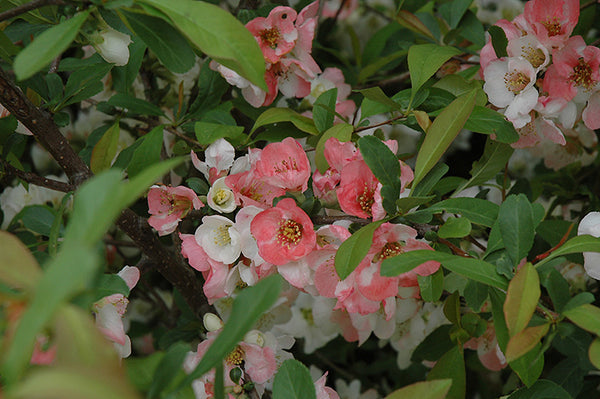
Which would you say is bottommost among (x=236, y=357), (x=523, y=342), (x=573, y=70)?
(x=236, y=357)

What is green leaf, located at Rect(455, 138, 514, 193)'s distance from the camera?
77 centimetres

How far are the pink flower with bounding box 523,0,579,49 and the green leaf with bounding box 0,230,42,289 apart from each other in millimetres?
611

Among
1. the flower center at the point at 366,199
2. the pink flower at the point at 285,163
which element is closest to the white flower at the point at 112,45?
the pink flower at the point at 285,163

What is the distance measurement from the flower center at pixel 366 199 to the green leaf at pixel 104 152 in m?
0.30

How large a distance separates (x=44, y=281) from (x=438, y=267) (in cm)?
41

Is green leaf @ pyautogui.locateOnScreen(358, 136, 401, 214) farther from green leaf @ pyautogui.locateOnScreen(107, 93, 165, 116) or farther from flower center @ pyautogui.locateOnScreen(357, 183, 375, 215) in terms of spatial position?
green leaf @ pyautogui.locateOnScreen(107, 93, 165, 116)

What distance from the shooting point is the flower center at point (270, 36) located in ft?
2.55

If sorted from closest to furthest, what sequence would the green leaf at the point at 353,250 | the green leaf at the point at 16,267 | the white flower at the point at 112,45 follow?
the green leaf at the point at 16,267, the green leaf at the point at 353,250, the white flower at the point at 112,45

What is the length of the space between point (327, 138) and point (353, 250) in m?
0.16

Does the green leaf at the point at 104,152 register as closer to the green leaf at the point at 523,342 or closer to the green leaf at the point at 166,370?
the green leaf at the point at 166,370

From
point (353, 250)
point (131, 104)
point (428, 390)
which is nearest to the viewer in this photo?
point (428, 390)

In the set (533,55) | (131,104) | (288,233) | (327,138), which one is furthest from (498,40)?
(131,104)

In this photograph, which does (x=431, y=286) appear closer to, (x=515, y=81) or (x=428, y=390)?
(x=428, y=390)

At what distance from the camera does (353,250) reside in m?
0.58
